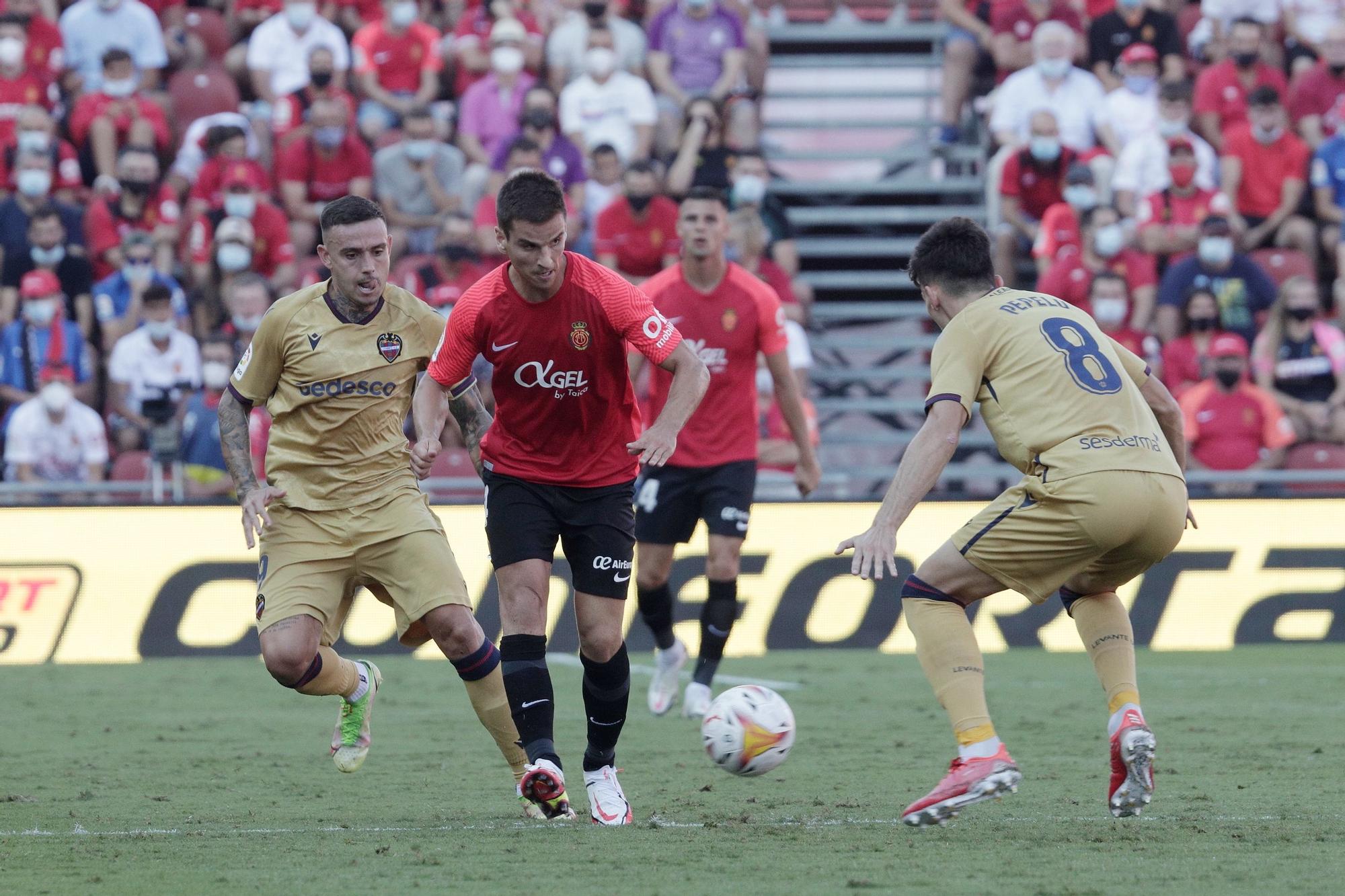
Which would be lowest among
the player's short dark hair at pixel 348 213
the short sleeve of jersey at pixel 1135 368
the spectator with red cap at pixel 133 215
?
the spectator with red cap at pixel 133 215

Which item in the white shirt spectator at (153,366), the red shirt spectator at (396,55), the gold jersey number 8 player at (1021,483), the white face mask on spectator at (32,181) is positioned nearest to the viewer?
A: the gold jersey number 8 player at (1021,483)

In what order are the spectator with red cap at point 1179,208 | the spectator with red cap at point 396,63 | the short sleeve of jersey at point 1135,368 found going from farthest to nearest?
the spectator with red cap at point 396,63 → the spectator with red cap at point 1179,208 → the short sleeve of jersey at point 1135,368

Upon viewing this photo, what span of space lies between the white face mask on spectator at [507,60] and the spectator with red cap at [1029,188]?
190 inches

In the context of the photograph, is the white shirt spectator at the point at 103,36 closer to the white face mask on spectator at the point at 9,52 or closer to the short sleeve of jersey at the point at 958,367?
the white face mask on spectator at the point at 9,52

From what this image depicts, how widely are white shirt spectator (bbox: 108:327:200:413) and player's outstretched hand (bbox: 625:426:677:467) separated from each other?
377 inches

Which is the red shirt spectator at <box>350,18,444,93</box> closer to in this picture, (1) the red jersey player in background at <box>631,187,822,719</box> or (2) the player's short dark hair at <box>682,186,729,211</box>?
(1) the red jersey player in background at <box>631,187,822,719</box>

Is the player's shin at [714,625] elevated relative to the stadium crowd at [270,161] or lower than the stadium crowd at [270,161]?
lower

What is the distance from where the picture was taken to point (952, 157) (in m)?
19.0

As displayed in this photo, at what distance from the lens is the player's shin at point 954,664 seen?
6.19 metres

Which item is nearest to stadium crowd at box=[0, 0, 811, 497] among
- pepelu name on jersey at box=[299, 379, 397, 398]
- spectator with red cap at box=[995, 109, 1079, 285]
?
spectator with red cap at box=[995, 109, 1079, 285]

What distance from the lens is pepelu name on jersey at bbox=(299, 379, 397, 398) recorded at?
7.20 m

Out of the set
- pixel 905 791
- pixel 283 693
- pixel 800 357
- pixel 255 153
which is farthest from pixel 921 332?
pixel 905 791

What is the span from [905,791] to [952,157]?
1256 cm

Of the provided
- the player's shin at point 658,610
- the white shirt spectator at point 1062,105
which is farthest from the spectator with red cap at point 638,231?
the player's shin at point 658,610
